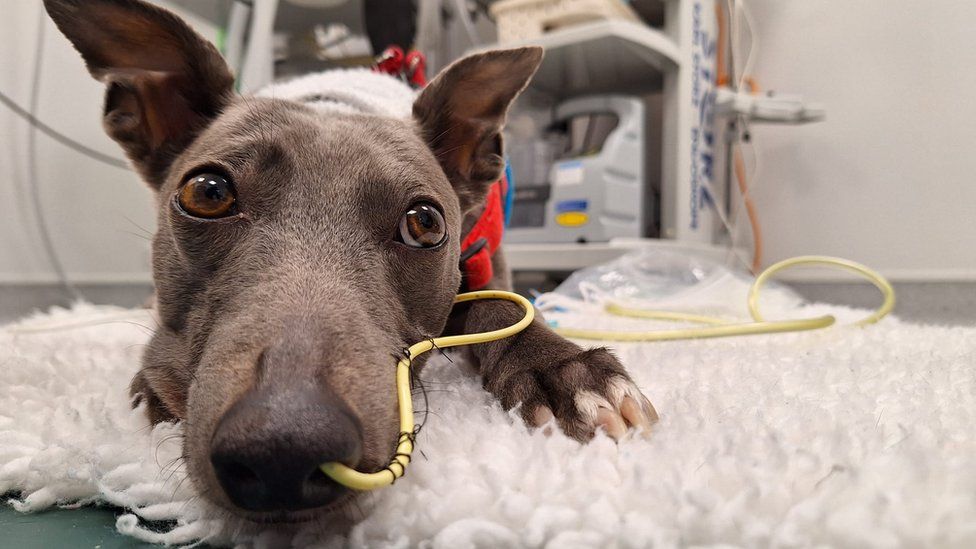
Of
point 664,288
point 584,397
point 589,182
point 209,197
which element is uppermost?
point 209,197

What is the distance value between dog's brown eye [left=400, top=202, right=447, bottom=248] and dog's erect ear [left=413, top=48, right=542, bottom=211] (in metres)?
0.30

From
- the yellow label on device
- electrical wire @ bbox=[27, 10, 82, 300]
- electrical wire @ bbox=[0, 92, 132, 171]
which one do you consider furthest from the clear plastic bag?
electrical wire @ bbox=[27, 10, 82, 300]

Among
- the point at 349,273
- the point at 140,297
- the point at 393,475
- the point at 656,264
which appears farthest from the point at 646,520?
the point at 140,297

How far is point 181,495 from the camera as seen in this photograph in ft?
2.10

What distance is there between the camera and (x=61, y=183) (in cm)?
288

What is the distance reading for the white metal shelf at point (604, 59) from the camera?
9.14 ft

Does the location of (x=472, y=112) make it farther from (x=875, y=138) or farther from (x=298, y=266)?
(x=875, y=138)

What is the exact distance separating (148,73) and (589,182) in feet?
7.24

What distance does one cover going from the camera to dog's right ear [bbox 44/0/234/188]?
943 mm

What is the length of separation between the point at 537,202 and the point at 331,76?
1766 millimetres

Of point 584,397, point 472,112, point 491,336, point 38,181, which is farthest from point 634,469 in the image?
point 38,181

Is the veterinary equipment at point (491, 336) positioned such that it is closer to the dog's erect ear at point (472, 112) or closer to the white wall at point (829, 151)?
the dog's erect ear at point (472, 112)

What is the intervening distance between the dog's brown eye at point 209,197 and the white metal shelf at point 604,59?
1.94 metres

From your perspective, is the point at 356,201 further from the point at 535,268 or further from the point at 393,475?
the point at 535,268
